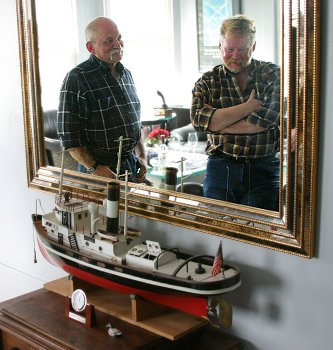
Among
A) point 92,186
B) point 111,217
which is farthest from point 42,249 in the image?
point 111,217

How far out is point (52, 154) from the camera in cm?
199

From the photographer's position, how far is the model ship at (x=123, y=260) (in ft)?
4.65

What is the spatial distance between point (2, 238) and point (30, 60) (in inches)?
29.5

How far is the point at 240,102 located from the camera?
1430 mm

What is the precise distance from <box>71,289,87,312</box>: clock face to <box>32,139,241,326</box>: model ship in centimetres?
5

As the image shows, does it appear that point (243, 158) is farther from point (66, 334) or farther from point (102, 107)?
point (66, 334)

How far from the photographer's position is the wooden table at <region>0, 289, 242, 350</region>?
1.51 metres

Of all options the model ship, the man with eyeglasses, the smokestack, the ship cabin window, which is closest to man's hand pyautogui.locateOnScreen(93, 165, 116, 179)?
the man with eyeglasses

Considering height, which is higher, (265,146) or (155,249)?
(265,146)

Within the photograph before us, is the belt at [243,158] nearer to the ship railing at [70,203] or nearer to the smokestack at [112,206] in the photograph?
the smokestack at [112,206]

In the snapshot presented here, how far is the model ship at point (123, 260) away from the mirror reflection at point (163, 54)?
18 centimetres

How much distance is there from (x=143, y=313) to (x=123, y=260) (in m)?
0.15

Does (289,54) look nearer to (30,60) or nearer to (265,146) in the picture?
(265,146)

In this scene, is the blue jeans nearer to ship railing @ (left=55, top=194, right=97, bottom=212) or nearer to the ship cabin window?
the ship cabin window
